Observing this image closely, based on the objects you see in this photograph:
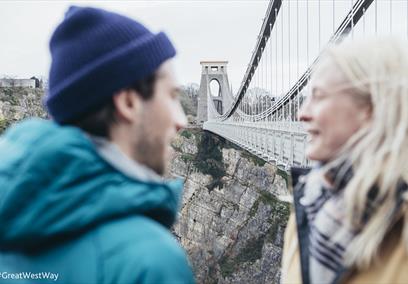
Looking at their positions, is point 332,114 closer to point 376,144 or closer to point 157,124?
point 376,144

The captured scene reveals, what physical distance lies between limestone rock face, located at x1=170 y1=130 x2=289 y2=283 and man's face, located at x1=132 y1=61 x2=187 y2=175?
829 inches

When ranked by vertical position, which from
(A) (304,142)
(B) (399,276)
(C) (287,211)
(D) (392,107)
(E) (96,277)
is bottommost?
(C) (287,211)

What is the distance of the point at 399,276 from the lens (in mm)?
774

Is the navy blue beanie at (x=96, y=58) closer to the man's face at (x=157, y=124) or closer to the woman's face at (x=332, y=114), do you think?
the man's face at (x=157, y=124)

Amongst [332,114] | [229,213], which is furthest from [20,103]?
[332,114]

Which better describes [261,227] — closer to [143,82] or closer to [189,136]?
[189,136]

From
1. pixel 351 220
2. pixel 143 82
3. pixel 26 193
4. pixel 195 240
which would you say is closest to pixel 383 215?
pixel 351 220

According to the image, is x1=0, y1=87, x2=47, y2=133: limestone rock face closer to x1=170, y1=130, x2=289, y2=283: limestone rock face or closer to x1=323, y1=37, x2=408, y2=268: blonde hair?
x1=170, y1=130, x2=289, y2=283: limestone rock face

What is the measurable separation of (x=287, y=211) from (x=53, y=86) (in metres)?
22.3

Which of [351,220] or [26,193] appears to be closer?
[26,193]

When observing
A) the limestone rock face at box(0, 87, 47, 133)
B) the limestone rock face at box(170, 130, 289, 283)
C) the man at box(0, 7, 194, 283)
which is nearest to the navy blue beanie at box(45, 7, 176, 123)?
the man at box(0, 7, 194, 283)

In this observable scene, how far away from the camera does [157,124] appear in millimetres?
709

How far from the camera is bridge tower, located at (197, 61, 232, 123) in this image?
32.5m

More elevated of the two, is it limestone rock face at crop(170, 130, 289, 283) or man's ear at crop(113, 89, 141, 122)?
man's ear at crop(113, 89, 141, 122)
